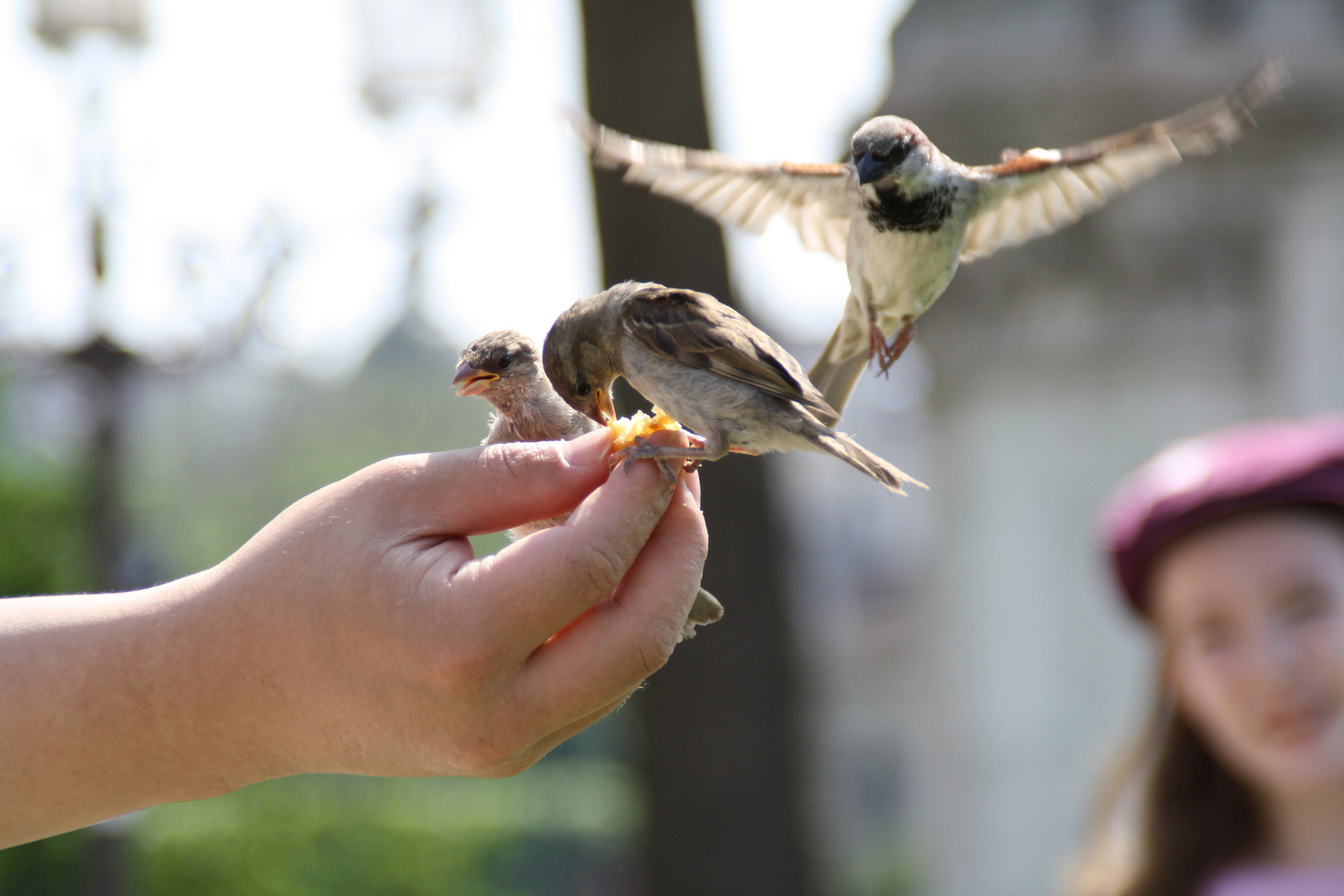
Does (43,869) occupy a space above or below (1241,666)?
below

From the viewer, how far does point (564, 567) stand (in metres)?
2.08

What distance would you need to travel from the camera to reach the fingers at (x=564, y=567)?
2.05 meters

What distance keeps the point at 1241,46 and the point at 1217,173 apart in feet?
9.95

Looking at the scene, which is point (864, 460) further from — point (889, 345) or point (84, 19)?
point (84, 19)

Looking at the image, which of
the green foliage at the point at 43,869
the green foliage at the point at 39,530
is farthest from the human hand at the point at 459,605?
the green foliage at the point at 43,869

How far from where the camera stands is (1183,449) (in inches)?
197

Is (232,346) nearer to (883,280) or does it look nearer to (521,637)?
(521,637)

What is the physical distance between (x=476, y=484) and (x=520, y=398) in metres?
0.47

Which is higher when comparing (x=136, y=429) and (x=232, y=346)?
(x=232, y=346)

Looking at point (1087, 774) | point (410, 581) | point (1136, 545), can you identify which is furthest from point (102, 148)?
point (1087, 774)

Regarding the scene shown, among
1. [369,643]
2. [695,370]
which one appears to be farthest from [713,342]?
[369,643]

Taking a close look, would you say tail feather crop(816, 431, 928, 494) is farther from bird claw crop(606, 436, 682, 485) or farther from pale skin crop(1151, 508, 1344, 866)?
pale skin crop(1151, 508, 1344, 866)

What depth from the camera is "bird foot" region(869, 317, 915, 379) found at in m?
1.89

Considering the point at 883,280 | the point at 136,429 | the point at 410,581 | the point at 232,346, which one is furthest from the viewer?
the point at 136,429
